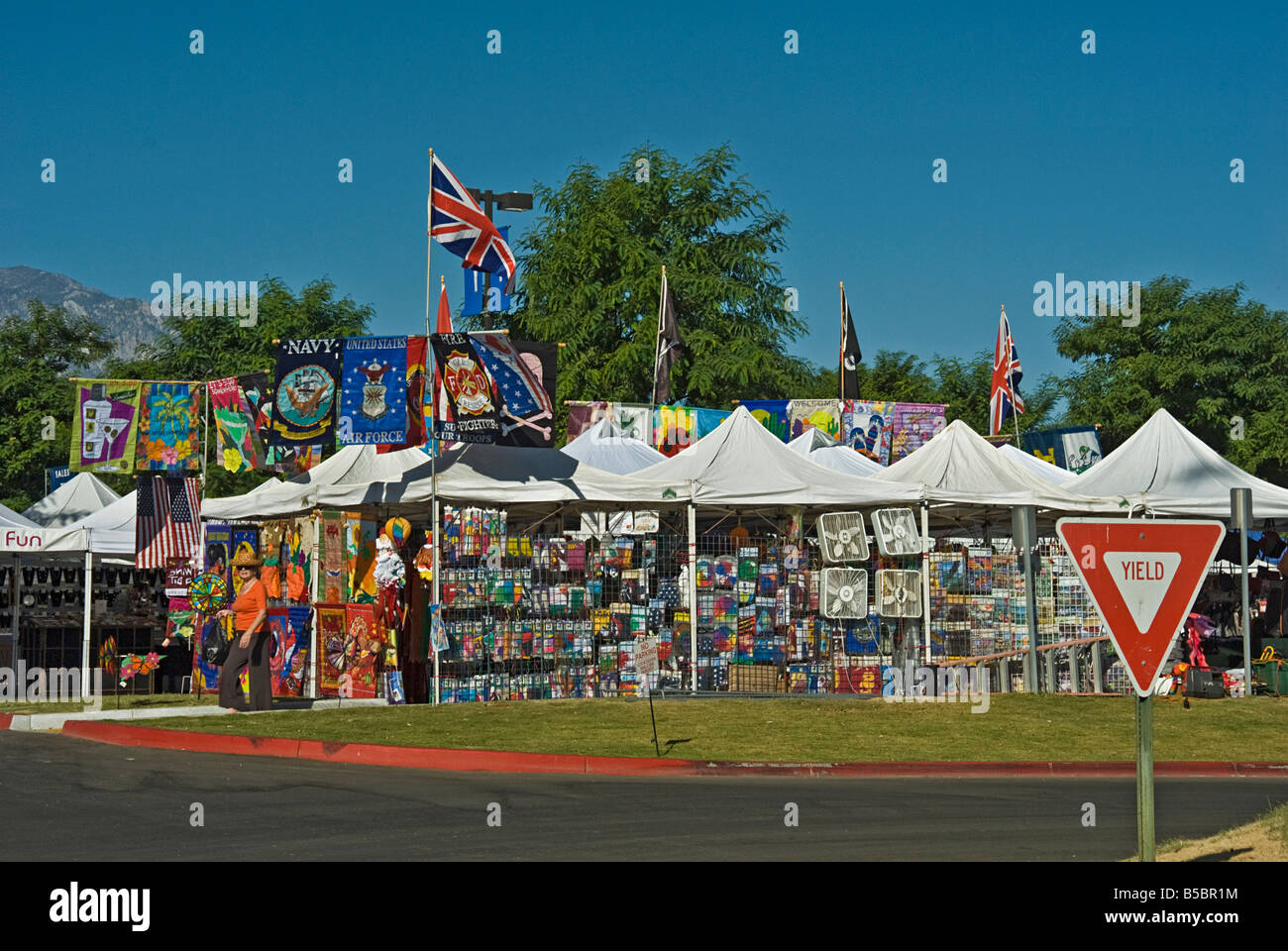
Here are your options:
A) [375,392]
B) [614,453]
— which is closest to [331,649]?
[375,392]

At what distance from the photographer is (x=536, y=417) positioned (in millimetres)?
24531

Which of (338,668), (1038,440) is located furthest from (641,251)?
(338,668)

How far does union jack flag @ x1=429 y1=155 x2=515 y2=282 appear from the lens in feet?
80.6

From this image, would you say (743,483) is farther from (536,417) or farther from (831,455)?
(831,455)

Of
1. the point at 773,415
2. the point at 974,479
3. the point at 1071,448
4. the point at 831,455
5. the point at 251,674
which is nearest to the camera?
the point at 251,674

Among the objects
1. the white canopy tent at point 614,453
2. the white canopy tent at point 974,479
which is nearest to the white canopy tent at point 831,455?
the white canopy tent at point 974,479

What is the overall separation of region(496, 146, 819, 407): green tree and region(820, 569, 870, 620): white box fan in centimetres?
3672

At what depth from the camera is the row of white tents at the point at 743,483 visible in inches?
944

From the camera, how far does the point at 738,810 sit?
41.4 ft

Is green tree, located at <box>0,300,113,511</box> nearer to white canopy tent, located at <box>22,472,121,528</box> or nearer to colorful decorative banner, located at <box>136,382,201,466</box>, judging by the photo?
white canopy tent, located at <box>22,472,121,528</box>

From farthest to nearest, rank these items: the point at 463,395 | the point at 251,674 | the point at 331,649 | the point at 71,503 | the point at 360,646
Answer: the point at 71,503
the point at 463,395
the point at 360,646
the point at 331,649
the point at 251,674

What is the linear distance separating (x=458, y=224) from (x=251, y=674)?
766 cm
